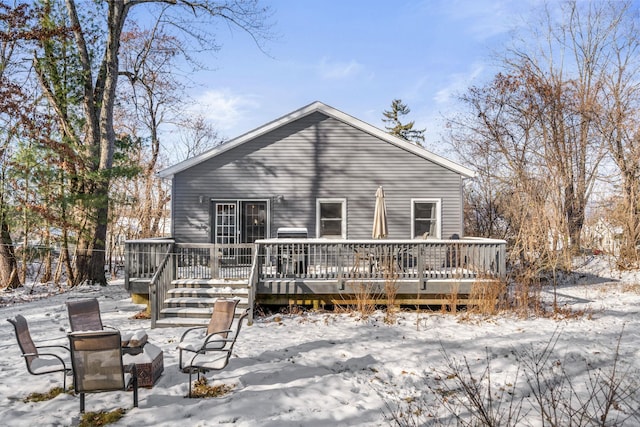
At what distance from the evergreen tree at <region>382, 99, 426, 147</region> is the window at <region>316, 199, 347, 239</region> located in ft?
96.4

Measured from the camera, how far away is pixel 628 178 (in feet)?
49.9

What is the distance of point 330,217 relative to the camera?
501 inches

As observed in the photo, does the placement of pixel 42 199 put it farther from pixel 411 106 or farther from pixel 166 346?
pixel 411 106

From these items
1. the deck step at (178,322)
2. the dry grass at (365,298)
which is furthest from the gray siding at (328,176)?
the deck step at (178,322)

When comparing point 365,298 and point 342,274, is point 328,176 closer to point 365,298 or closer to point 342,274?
point 342,274

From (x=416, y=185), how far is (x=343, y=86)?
6.04 metres

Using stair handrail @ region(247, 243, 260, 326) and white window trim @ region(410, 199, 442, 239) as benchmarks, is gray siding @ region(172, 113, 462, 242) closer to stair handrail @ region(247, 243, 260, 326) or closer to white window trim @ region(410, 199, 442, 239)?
white window trim @ region(410, 199, 442, 239)

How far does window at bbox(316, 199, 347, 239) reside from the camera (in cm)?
1265

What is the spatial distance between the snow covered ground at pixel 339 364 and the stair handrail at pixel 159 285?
0.56 m

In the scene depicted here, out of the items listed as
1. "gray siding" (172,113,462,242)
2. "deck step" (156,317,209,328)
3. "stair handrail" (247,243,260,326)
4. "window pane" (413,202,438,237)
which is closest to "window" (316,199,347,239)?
"gray siding" (172,113,462,242)

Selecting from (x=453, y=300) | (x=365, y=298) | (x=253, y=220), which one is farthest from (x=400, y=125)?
(x=365, y=298)

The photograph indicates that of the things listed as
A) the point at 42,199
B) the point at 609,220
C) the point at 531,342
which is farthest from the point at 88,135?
the point at 609,220

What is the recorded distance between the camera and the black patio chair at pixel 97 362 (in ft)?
12.8

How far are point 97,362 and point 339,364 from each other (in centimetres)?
325
